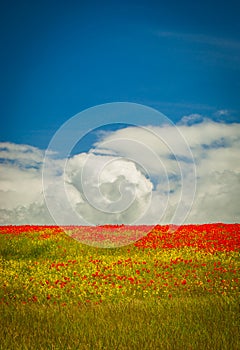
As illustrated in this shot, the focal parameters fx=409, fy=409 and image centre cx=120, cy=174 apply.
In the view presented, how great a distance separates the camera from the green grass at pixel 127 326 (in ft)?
23.8

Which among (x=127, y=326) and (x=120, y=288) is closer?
(x=127, y=326)

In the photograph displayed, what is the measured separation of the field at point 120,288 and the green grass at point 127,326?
24 mm

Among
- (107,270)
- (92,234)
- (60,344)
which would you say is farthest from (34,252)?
(60,344)

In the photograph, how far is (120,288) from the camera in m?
13.7

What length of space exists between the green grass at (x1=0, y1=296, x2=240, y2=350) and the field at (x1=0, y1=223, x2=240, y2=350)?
24 mm

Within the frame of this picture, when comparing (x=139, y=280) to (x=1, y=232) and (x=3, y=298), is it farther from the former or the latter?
(x=1, y=232)

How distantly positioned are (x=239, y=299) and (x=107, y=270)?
246 inches

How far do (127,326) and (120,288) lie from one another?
564 cm

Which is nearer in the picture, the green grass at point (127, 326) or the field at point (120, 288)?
the green grass at point (127, 326)

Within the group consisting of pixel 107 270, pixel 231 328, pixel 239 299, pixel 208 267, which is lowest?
pixel 231 328

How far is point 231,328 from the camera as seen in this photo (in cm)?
796

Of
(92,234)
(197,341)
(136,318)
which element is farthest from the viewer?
(92,234)

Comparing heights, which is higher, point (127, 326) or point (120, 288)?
point (120, 288)

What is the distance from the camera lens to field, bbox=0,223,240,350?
25.2 feet
